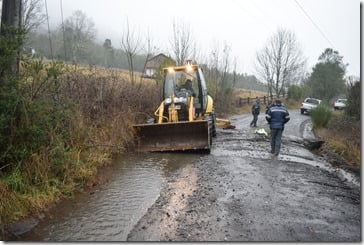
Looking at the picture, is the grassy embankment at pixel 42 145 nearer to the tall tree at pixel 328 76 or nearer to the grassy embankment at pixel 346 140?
the grassy embankment at pixel 346 140

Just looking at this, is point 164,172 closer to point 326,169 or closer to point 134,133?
point 134,133

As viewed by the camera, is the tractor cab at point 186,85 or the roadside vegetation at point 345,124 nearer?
the tractor cab at point 186,85

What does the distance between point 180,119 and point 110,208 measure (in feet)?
18.7

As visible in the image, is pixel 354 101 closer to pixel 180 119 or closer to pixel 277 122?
pixel 277 122

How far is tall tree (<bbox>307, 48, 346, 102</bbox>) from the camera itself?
4678 cm

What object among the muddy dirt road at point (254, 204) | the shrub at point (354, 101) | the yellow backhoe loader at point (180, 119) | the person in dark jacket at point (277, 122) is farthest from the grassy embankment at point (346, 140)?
the yellow backhoe loader at point (180, 119)

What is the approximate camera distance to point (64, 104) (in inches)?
284

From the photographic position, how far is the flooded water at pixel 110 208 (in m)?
4.59

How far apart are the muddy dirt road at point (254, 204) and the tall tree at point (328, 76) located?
41458mm

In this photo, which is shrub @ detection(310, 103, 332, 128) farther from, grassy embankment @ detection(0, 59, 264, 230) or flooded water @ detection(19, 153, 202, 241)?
grassy embankment @ detection(0, 59, 264, 230)

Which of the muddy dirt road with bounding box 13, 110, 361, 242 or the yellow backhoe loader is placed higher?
the yellow backhoe loader

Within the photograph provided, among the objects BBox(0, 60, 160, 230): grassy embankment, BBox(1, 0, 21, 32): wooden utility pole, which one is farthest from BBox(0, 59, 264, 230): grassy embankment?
BBox(1, 0, 21, 32): wooden utility pole

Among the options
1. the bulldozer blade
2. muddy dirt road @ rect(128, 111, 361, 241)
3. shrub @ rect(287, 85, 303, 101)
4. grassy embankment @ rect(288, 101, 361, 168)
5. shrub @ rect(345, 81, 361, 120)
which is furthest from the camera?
shrub @ rect(287, 85, 303, 101)

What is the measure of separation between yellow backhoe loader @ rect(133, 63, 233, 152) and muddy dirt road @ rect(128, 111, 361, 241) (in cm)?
93
